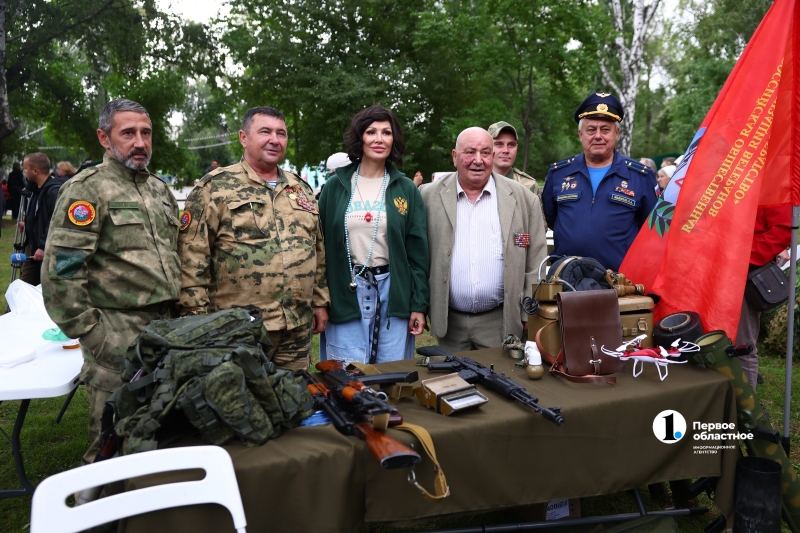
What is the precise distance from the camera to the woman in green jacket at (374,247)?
315cm

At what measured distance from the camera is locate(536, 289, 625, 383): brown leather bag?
2.50m

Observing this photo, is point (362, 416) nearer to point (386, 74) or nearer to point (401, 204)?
point (401, 204)

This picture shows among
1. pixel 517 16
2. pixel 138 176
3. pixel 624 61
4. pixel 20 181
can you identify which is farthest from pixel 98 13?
pixel 138 176

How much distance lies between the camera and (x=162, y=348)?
1950 millimetres

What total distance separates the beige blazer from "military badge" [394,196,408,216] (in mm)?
203

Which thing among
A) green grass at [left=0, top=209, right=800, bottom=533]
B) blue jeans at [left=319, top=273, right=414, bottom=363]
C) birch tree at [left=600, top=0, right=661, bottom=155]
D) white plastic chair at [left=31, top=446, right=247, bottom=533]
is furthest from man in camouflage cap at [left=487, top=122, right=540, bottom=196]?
birch tree at [left=600, top=0, right=661, bottom=155]

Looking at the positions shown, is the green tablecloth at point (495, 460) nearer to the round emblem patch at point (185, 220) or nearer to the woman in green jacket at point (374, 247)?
the woman in green jacket at point (374, 247)

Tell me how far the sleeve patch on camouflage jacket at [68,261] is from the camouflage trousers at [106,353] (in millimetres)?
236

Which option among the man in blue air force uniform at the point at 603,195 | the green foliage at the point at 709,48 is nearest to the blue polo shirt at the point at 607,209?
the man in blue air force uniform at the point at 603,195

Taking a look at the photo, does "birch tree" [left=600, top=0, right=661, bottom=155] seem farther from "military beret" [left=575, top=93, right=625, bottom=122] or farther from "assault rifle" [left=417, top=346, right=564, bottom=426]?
"assault rifle" [left=417, top=346, right=564, bottom=426]

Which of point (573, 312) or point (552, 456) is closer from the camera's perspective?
point (552, 456)

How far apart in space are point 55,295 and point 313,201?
4.29 feet

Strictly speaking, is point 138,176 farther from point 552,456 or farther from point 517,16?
point 517,16

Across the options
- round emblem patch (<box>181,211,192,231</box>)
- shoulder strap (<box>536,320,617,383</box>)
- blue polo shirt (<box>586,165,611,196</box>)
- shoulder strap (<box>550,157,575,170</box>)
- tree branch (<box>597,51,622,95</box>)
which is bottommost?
shoulder strap (<box>536,320,617,383</box>)
